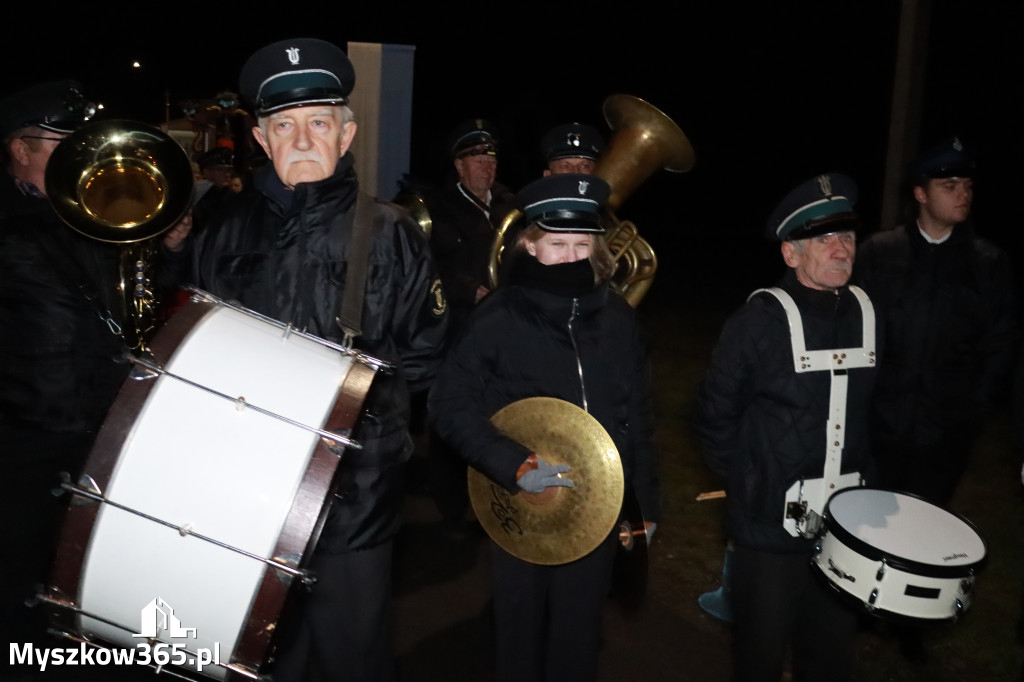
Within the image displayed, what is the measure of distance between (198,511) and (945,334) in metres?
3.15

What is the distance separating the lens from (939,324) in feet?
13.1

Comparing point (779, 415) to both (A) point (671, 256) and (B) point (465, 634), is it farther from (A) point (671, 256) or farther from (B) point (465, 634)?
(A) point (671, 256)

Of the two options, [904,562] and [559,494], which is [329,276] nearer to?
[559,494]

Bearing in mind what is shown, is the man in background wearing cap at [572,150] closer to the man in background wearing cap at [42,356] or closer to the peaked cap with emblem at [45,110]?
the peaked cap with emblem at [45,110]

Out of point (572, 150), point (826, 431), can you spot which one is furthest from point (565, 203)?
point (572, 150)

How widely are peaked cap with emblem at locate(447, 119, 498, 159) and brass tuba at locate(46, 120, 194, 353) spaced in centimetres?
278

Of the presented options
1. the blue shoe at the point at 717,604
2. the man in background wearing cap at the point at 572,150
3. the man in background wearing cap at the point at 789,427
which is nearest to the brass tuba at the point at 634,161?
the man in background wearing cap at the point at 572,150

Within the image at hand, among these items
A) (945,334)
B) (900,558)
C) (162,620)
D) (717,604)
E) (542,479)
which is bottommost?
(717,604)

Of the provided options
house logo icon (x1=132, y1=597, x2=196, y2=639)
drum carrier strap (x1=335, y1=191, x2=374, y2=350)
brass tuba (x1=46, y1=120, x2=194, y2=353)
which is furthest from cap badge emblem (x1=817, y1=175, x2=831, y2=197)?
house logo icon (x1=132, y1=597, x2=196, y2=639)

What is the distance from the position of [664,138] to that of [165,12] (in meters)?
20.5

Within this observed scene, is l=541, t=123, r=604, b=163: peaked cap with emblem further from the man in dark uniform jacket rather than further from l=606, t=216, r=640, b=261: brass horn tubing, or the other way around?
l=606, t=216, r=640, b=261: brass horn tubing

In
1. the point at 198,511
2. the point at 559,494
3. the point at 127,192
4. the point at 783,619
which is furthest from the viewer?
the point at 783,619

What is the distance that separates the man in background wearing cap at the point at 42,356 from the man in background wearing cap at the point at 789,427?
2045 millimetres

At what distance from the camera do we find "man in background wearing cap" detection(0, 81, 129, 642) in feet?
10.4
